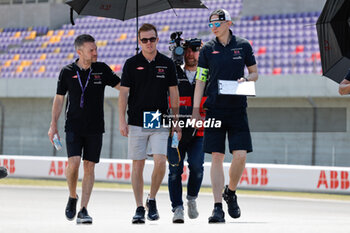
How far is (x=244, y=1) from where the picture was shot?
26.9 m

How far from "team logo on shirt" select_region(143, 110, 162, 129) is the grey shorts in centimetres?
7

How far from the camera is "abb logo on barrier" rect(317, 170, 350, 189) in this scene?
16.5m

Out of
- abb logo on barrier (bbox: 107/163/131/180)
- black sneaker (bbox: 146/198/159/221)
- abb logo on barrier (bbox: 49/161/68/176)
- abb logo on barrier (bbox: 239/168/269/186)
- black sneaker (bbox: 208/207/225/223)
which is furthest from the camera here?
abb logo on barrier (bbox: 49/161/68/176)

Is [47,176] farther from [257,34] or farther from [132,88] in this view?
[132,88]

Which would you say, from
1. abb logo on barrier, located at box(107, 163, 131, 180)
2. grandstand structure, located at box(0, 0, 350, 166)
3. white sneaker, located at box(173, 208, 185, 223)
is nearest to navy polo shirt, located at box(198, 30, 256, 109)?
white sneaker, located at box(173, 208, 185, 223)

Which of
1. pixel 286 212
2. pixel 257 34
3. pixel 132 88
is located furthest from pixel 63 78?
pixel 257 34

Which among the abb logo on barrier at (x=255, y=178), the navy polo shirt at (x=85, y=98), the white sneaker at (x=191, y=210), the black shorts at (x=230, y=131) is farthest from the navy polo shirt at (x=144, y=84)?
the abb logo on barrier at (x=255, y=178)

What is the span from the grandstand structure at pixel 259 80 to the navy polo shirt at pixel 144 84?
34.2ft

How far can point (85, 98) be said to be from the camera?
7.87m

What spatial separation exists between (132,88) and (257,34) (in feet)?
59.3

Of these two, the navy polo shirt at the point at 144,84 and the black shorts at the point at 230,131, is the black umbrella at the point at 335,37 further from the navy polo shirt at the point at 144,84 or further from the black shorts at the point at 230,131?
the navy polo shirt at the point at 144,84

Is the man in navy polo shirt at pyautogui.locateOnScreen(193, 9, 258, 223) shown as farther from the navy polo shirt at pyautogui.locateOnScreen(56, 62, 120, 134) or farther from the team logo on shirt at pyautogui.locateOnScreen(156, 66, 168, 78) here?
the navy polo shirt at pyautogui.locateOnScreen(56, 62, 120, 134)

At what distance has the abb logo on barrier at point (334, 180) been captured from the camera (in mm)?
16516

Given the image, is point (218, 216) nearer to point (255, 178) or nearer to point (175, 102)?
point (175, 102)
